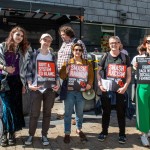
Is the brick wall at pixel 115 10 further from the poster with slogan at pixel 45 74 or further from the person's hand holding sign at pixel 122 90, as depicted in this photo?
the person's hand holding sign at pixel 122 90

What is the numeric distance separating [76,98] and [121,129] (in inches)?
39.3

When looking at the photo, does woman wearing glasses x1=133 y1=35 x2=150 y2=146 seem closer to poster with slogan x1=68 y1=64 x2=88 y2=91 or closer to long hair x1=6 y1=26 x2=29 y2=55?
poster with slogan x1=68 y1=64 x2=88 y2=91

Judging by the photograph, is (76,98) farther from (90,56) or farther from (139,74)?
(90,56)

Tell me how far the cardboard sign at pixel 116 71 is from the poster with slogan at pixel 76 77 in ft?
1.44

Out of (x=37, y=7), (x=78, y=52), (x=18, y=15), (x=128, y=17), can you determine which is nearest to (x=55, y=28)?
(x=18, y=15)

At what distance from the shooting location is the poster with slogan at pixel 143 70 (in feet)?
16.4

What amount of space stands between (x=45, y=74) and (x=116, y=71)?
48.4 inches

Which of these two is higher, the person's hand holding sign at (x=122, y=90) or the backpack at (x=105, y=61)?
the backpack at (x=105, y=61)

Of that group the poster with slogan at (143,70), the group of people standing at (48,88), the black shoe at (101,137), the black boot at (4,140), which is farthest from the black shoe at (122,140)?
the black boot at (4,140)

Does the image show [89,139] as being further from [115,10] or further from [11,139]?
[115,10]

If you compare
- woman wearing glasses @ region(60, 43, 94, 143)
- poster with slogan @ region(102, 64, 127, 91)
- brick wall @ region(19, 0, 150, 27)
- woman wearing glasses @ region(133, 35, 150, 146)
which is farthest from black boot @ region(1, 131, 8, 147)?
brick wall @ region(19, 0, 150, 27)

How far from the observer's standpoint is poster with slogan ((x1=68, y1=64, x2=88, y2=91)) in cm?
495

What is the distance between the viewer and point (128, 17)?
1408 centimetres

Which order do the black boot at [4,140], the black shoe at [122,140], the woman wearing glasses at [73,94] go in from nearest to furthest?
the black boot at [4,140]
the woman wearing glasses at [73,94]
the black shoe at [122,140]
